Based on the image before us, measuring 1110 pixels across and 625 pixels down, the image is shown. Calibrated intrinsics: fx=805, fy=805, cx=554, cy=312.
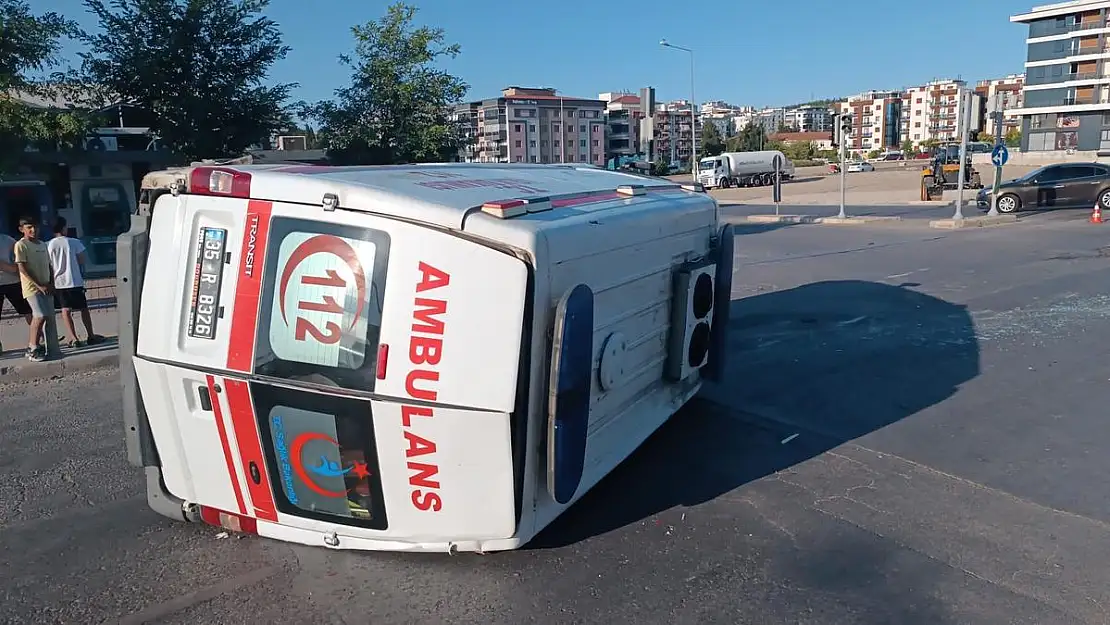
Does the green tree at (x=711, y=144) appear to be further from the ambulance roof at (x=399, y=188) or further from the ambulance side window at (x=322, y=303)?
the ambulance side window at (x=322, y=303)

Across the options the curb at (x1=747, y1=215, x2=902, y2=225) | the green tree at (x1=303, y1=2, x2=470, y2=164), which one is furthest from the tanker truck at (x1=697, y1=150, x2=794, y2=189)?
the green tree at (x1=303, y1=2, x2=470, y2=164)

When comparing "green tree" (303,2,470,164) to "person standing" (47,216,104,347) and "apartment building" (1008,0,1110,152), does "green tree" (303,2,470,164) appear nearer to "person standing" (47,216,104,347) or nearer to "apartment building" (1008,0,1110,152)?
"person standing" (47,216,104,347)

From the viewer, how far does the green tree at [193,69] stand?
48.5 feet

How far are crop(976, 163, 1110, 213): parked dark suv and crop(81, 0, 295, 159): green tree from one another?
2224 centimetres

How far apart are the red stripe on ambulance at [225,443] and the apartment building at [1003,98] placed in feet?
80.8

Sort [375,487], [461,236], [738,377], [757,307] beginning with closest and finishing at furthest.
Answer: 1. [461,236]
2. [375,487]
3. [738,377]
4. [757,307]

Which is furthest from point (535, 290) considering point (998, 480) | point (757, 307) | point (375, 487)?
point (757, 307)

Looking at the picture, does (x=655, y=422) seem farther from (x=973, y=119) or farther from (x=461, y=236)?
(x=973, y=119)

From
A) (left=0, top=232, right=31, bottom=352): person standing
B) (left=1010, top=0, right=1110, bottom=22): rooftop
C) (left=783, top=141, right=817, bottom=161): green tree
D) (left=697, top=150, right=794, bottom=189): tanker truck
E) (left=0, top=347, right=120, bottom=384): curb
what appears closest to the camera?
(left=0, top=347, right=120, bottom=384): curb

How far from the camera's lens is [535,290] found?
382 cm

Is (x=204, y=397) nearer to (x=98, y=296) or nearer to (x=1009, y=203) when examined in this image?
(x=98, y=296)

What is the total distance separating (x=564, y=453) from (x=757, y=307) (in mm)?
8044

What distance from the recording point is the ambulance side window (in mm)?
3846

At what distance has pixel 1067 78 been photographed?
292 ft
